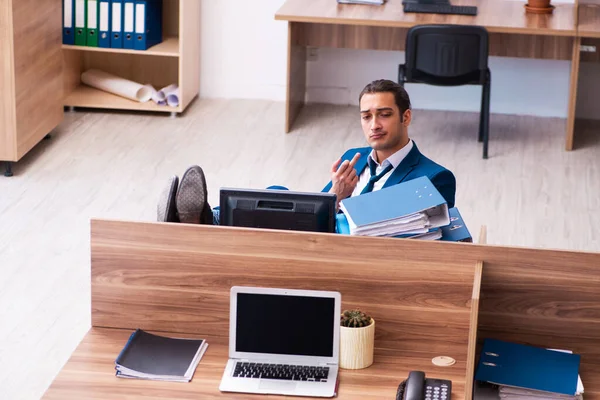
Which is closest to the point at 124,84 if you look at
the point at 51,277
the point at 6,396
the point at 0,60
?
the point at 0,60

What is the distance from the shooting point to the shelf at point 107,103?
639 centimetres

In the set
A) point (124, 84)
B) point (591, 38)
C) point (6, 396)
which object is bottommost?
point (6, 396)

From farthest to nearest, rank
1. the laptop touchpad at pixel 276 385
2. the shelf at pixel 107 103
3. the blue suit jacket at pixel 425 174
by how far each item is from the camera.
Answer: the shelf at pixel 107 103 → the blue suit jacket at pixel 425 174 → the laptop touchpad at pixel 276 385

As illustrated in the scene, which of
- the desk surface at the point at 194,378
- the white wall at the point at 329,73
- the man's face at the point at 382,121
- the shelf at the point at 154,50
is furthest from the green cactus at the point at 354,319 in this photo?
the white wall at the point at 329,73

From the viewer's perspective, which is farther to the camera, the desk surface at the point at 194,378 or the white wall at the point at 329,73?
the white wall at the point at 329,73

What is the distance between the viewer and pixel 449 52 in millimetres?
5605

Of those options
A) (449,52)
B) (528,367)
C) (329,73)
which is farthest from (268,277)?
(329,73)

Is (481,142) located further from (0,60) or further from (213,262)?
Answer: (213,262)

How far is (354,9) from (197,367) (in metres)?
3.84

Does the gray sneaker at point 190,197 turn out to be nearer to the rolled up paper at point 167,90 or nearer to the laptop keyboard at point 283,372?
the laptop keyboard at point 283,372

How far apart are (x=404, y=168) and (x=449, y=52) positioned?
2.45m

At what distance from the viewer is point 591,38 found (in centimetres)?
611

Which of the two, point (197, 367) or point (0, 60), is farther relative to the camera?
point (0, 60)

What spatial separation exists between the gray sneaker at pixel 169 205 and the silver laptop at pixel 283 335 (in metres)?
0.31
